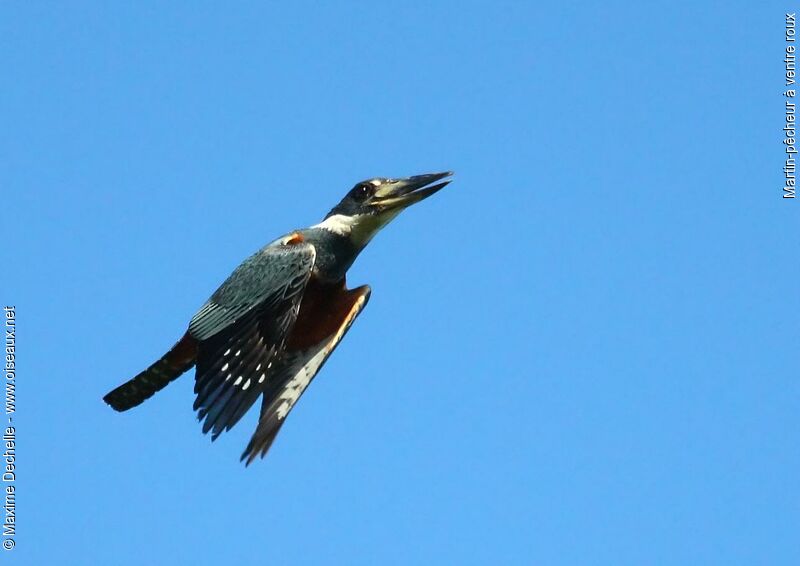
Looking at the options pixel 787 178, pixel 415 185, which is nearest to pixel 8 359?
pixel 415 185

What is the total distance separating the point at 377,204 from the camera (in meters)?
13.5

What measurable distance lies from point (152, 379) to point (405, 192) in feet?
8.98

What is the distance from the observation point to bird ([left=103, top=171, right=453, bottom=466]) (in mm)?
12500

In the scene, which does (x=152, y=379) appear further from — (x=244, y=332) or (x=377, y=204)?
(x=377, y=204)

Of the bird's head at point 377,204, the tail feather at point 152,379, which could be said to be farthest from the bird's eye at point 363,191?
the tail feather at point 152,379

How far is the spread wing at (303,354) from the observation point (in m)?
13.0

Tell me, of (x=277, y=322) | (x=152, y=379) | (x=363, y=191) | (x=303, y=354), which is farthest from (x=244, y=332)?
(x=363, y=191)

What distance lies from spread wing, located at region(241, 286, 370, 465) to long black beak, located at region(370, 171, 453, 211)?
0.83 m

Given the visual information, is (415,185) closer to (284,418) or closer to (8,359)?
(284,418)

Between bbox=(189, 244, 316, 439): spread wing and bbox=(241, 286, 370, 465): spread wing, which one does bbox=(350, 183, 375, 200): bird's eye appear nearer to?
bbox=(241, 286, 370, 465): spread wing

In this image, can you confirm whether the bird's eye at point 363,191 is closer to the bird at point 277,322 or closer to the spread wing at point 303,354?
the bird at point 277,322

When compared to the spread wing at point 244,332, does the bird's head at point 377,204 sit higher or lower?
higher

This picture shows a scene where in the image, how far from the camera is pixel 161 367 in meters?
13.3

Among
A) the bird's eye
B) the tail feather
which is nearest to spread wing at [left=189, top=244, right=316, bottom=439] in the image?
the tail feather
